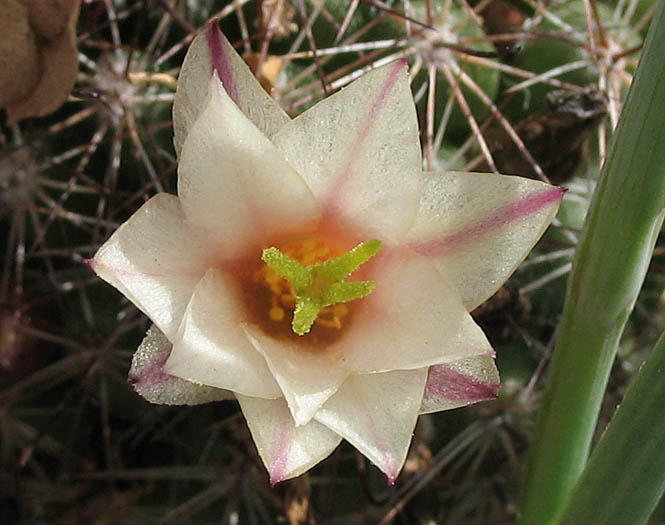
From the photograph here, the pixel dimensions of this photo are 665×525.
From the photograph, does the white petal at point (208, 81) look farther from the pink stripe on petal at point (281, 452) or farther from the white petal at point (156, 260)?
the pink stripe on petal at point (281, 452)

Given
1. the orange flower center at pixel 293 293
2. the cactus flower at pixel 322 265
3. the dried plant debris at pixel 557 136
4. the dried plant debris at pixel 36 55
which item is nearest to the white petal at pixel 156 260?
the cactus flower at pixel 322 265

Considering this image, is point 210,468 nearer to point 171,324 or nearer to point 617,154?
point 171,324

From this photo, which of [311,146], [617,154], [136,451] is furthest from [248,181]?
[136,451]

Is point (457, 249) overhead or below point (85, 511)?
overhead

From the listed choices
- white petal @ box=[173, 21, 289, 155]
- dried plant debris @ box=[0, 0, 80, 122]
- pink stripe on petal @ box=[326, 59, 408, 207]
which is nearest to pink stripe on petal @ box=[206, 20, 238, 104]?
white petal @ box=[173, 21, 289, 155]

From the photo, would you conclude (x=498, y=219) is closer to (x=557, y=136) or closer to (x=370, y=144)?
(x=370, y=144)

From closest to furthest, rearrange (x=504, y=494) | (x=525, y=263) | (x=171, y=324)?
(x=171, y=324), (x=525, y=263), (x=504, y=494)
